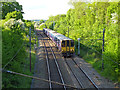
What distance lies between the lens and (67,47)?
19812mm

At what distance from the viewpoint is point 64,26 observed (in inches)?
1689

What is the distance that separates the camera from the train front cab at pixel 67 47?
19569 mm

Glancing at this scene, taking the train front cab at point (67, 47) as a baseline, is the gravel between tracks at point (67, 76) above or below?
below

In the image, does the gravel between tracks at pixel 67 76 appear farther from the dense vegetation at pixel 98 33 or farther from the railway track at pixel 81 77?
the dense vegetation at pixel 98 33

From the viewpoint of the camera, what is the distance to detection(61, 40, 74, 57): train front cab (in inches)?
770

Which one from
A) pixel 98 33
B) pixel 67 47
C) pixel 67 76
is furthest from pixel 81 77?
pixel 98 33

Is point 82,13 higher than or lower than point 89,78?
higher

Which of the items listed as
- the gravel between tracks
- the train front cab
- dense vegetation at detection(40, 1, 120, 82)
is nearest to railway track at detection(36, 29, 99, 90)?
the gravel between tracks

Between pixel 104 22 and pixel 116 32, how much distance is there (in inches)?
458

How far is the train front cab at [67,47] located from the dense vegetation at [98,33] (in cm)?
243

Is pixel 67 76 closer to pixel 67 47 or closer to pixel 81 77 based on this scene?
pixel 81 77

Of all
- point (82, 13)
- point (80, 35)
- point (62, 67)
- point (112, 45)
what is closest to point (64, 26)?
point (82, 13)

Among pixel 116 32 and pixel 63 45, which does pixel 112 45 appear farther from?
pixel 63 45

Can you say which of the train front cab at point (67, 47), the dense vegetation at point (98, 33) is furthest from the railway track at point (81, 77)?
the train front cab at point (67, 47)
